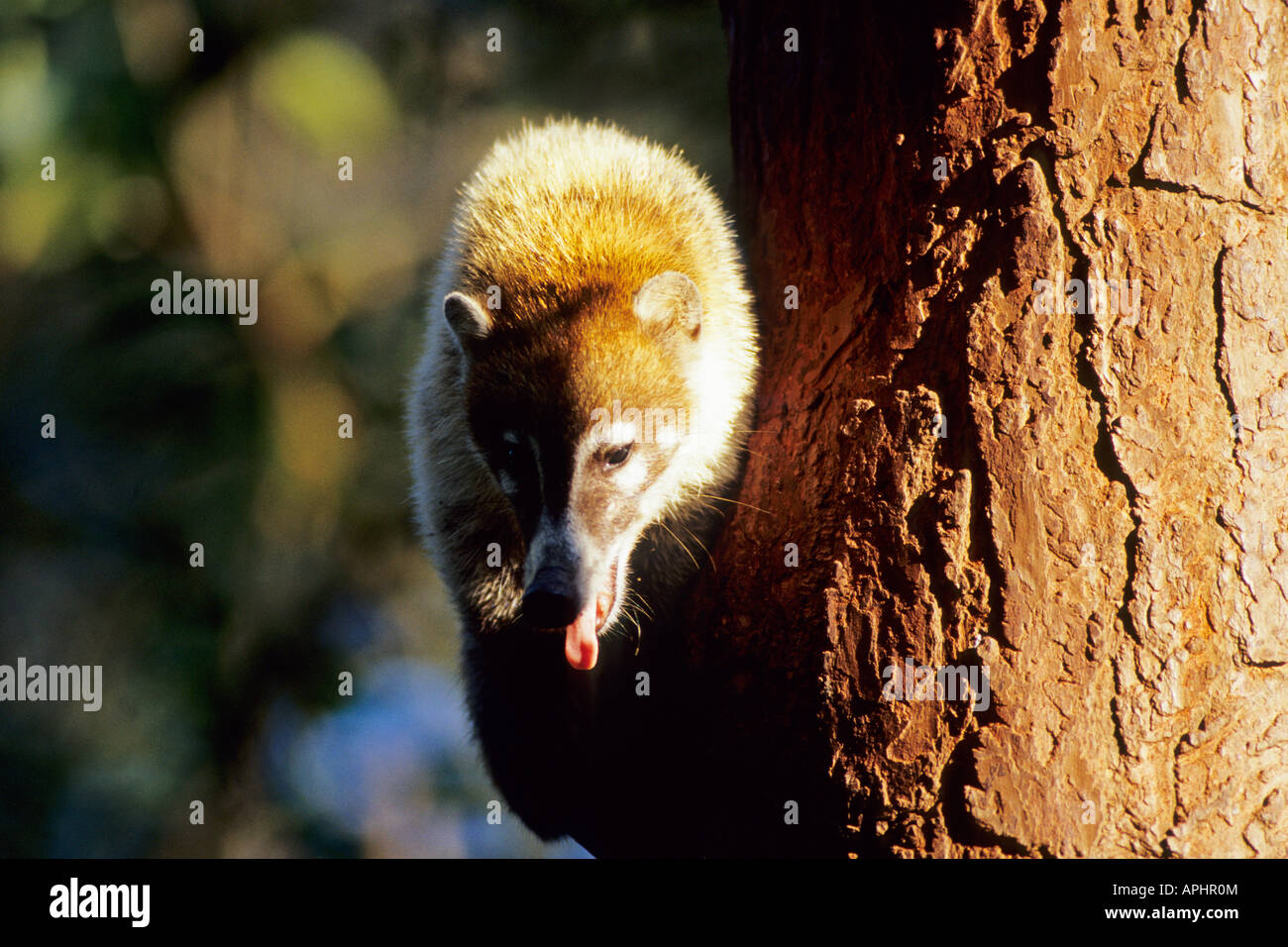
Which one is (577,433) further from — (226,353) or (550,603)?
(226,353)

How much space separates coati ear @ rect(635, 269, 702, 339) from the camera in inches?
107

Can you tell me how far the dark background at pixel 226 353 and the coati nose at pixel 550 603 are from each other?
2404mm

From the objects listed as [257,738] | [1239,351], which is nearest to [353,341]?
[257,738]

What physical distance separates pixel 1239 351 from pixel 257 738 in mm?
4575

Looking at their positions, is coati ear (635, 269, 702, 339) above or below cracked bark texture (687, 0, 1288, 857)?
above

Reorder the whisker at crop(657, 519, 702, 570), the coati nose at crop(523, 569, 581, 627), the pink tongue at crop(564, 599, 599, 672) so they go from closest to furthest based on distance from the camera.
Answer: the coati nose at crop(523, 569, 581, 627), the pink tongue at crop(564, 599, 599, 672), the whisker at crop(657, 519, 702, 570)

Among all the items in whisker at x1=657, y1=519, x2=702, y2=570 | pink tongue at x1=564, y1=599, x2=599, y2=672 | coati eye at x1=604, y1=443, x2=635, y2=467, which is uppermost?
coati eye at x1=604, y1=443, x2=635, y2=467

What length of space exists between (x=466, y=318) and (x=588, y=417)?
18.3 inches

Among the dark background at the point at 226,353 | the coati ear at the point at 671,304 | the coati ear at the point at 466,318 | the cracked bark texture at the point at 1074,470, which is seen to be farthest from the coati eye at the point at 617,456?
the dark background at the point at 226,353

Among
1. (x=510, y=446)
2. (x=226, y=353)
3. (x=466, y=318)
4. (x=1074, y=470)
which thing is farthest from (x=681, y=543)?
(x=226, y=353)

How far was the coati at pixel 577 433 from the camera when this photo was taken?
2654 mm

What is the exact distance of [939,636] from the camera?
2062mm

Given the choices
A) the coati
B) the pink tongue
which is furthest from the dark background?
the pink tongue

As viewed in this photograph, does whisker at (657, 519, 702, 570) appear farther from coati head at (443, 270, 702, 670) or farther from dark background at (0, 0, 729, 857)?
dark background at (0, 0, 729, 857)
